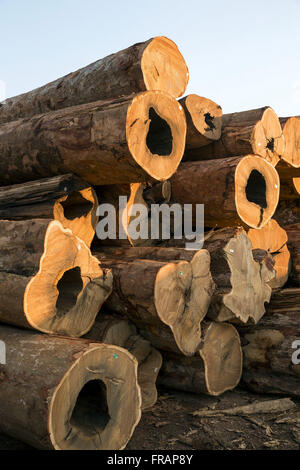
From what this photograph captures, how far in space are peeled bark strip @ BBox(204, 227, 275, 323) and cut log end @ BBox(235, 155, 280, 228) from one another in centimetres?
20

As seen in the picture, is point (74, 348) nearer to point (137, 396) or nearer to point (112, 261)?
point (137, 396)

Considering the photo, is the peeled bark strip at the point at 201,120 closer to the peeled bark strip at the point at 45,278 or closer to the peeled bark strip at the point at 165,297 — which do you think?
the peeled bark strip at the point at 165,297

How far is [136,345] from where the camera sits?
9.98 ft

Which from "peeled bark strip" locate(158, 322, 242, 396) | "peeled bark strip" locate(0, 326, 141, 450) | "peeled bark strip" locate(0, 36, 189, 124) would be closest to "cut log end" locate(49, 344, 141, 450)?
"peeled bark strip" locate(0, 326, 141, 450)

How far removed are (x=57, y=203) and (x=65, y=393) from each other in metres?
1.42

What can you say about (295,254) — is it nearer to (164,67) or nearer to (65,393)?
(164,67)

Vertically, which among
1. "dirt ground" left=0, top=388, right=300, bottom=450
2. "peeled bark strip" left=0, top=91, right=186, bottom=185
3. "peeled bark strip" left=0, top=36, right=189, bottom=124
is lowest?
"dirt ground" left=0, top=388, right=300, bottom=450

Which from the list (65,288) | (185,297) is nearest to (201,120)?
(185,297)

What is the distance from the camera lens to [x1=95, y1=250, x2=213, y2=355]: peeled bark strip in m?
2.76

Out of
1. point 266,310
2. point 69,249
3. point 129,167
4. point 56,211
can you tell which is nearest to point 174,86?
point 129,167

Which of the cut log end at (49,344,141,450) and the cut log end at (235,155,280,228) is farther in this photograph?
the cut log end at (235,155,280,228)

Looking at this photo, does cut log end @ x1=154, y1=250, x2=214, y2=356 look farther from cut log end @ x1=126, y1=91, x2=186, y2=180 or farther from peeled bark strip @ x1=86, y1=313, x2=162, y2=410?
cut log end @ x1=126, y1=91, x2=186, y2=180

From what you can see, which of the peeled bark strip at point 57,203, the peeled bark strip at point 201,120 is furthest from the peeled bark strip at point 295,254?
the peeled bark strip at point 57,203

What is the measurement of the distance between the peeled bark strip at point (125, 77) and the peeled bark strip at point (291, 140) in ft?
4.48
